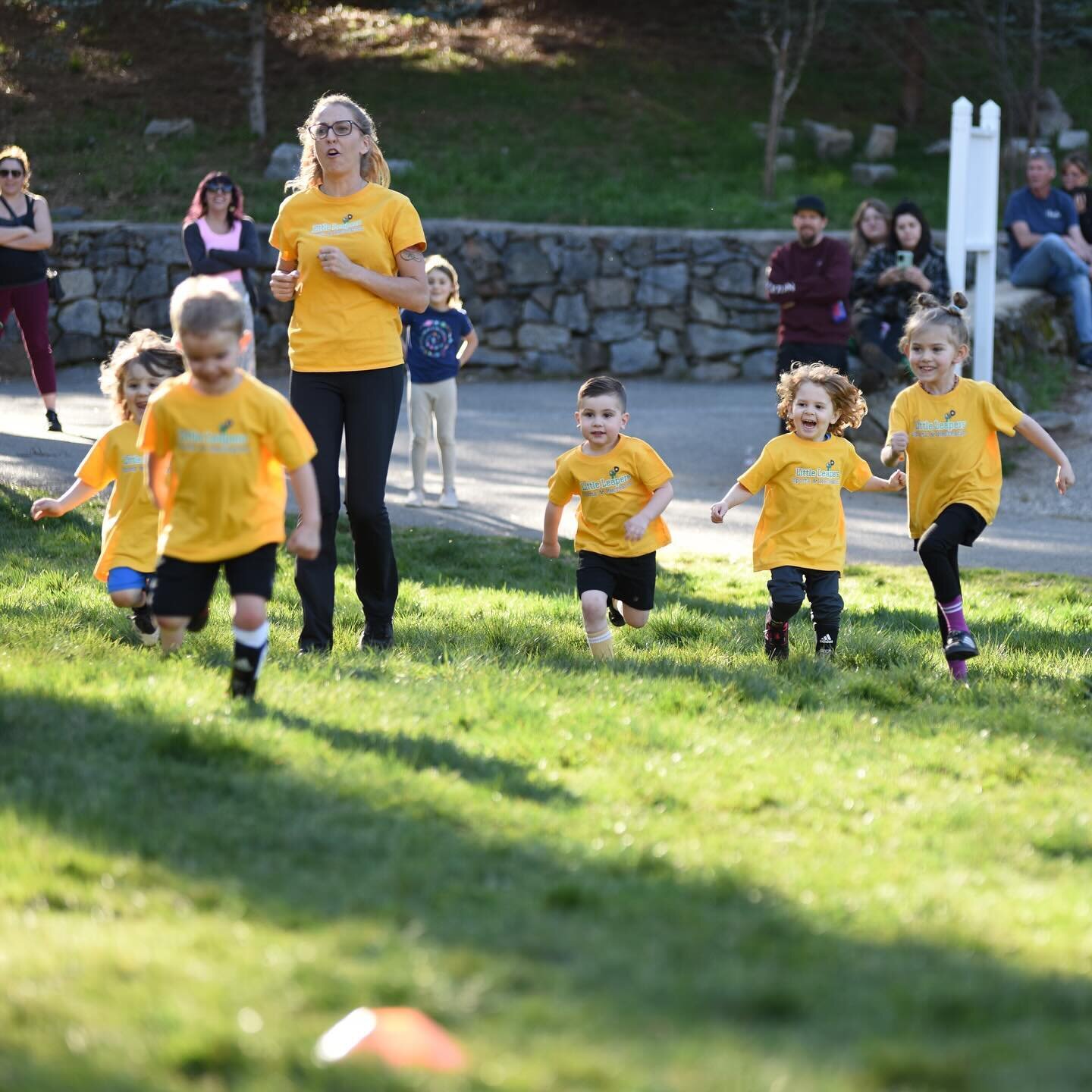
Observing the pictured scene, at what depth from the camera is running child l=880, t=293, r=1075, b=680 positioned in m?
6.34

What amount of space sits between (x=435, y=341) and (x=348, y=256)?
470 cm

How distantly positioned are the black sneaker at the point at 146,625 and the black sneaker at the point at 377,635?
2.71 ft

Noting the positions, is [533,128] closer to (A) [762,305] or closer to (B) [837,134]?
(B) [837,134]

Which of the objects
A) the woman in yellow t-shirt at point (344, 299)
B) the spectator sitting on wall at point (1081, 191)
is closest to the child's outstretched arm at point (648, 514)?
the woman in yellow t-shirt at point (344, 299)

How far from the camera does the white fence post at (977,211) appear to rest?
40.1 ft

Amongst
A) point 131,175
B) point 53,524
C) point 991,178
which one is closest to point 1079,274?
point 991,178

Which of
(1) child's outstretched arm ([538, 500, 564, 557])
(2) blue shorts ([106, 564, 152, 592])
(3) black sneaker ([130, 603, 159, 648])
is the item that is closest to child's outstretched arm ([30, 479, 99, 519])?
(2) blue shorts ([106, 564, 152, 592])

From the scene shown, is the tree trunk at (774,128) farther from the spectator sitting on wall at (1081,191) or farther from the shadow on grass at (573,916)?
the shadow on grass at (573,916)

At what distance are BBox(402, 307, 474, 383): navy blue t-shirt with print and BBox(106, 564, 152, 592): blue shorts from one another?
4.60 meters

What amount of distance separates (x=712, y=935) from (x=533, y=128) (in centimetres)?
2010

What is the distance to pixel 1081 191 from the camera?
15.2 metres

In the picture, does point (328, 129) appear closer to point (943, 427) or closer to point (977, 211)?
point (943, 427)

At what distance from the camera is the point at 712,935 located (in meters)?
3.21

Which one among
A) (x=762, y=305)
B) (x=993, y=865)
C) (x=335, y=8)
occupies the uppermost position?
(x=335, y=8)
